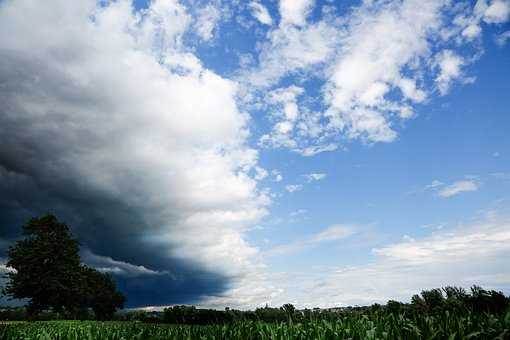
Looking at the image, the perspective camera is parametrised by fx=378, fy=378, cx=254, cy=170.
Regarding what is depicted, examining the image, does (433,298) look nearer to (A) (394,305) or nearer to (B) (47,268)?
(A) (394,305)

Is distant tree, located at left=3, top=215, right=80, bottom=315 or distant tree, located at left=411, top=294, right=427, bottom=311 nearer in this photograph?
distant tree, located at left=411, top=294, right=427, bottom=311

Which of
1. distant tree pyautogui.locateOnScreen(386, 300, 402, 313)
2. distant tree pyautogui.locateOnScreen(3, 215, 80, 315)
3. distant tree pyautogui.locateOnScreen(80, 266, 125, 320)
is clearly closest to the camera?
distant tree pyautogui.locateOnScreen(386, 300, 402, 313)

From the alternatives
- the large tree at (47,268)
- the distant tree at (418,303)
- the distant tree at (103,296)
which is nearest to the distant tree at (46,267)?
the large tree at (47,268)

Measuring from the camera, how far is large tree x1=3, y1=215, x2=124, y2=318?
147ft

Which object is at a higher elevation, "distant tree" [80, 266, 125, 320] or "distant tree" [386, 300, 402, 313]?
"distant tree" [80, 266, 125, 320]

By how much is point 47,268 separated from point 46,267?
0.56ft

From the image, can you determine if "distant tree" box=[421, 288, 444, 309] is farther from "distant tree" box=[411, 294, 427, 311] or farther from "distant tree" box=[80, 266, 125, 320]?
"distant tree" box=[80, 266, 125, 320]

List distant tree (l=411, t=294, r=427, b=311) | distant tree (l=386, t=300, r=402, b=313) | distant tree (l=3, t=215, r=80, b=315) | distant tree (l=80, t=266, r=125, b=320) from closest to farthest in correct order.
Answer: distant tree (l=386, t=300, r=402, b=313)
distant tree (l=411, t=294, r=427, b=311)
distant tree (l=3, t=215, r=80, b=315)
distant tree (l=80, t=266, r=125, b=320)

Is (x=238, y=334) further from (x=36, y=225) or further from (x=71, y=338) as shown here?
(x=36, y=225)

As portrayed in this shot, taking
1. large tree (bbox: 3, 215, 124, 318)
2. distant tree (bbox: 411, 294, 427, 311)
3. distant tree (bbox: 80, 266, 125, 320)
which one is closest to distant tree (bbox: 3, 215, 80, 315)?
large tree (bbox: 3, 215, 124, 318)

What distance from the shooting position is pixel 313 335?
6.57m

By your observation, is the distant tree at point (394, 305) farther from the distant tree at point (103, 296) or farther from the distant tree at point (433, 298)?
the distant tree at point (103, 296)

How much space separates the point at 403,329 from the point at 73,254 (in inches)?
1940

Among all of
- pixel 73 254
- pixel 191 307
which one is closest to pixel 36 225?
pixel 73 254
